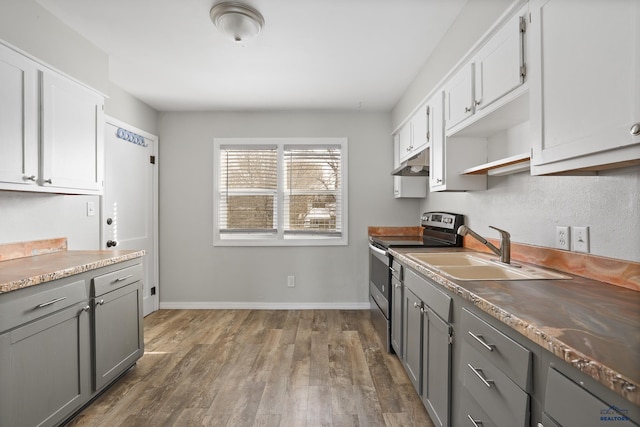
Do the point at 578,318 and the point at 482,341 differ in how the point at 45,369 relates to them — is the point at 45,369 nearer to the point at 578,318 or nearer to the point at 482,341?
the point at 482,341

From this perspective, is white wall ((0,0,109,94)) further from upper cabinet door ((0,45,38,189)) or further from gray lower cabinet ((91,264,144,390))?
gray lower cabinet ((91,264,144,390))

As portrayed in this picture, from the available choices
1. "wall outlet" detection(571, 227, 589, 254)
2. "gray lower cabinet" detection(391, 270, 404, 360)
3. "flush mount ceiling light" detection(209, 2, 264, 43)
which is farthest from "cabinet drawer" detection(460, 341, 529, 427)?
"flush mount ceiling light" detection(209, 2, 264, 43)

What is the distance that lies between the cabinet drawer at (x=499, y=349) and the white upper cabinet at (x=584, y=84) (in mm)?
650

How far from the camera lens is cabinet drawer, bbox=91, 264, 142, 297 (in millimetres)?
2014

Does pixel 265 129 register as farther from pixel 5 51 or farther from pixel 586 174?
pixel 586 174

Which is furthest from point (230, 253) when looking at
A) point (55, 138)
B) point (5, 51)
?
point (5, 51)

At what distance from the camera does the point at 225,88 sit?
336 centimetres

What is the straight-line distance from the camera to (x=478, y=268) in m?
1.99

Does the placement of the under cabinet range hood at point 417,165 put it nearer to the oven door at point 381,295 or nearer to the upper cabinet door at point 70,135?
the oven door at point 381,295

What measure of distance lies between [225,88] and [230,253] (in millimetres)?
1958

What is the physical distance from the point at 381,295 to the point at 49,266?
8.28 feet

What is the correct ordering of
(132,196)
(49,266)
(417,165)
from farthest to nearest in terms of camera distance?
(132,196)
(417,165)
(49,266)

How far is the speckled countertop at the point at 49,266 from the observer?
1.55m

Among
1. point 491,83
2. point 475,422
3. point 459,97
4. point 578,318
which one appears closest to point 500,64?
point 491,83
